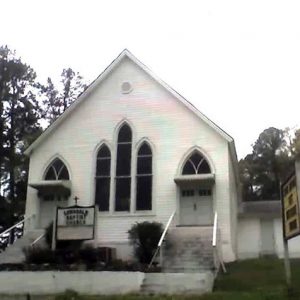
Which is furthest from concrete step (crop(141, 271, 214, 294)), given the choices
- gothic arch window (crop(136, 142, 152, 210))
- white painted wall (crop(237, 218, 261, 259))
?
white painted wall (crop(237, 218, 261, 259))

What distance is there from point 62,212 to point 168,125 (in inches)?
294

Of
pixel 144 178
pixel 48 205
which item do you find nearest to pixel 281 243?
pixel 144 178

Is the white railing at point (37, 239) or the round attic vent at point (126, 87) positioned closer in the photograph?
the white railing at point (37, 239)

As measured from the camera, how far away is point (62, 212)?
69.7 ft

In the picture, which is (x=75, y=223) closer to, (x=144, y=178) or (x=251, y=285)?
(x=144, y=178)

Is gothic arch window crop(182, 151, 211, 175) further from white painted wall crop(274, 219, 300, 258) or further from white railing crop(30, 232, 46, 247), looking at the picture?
white railing crop(30, 232, 46, 247)

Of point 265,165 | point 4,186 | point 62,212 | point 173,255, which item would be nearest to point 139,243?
point 173,255

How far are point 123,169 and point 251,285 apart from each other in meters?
10.9

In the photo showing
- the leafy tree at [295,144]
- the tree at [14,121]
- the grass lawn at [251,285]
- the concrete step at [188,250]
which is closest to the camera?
the grass lawn at [251,285]

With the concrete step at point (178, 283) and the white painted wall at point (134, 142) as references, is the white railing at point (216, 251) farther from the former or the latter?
the concrete step at point (178, 283)

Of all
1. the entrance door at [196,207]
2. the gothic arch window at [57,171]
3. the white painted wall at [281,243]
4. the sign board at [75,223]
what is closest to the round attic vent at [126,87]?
the gothic arch window at [57,171]

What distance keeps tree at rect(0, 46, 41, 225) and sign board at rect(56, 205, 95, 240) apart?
588 inches

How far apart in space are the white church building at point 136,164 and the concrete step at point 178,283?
688 centimetres

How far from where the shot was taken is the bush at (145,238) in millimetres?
22156
